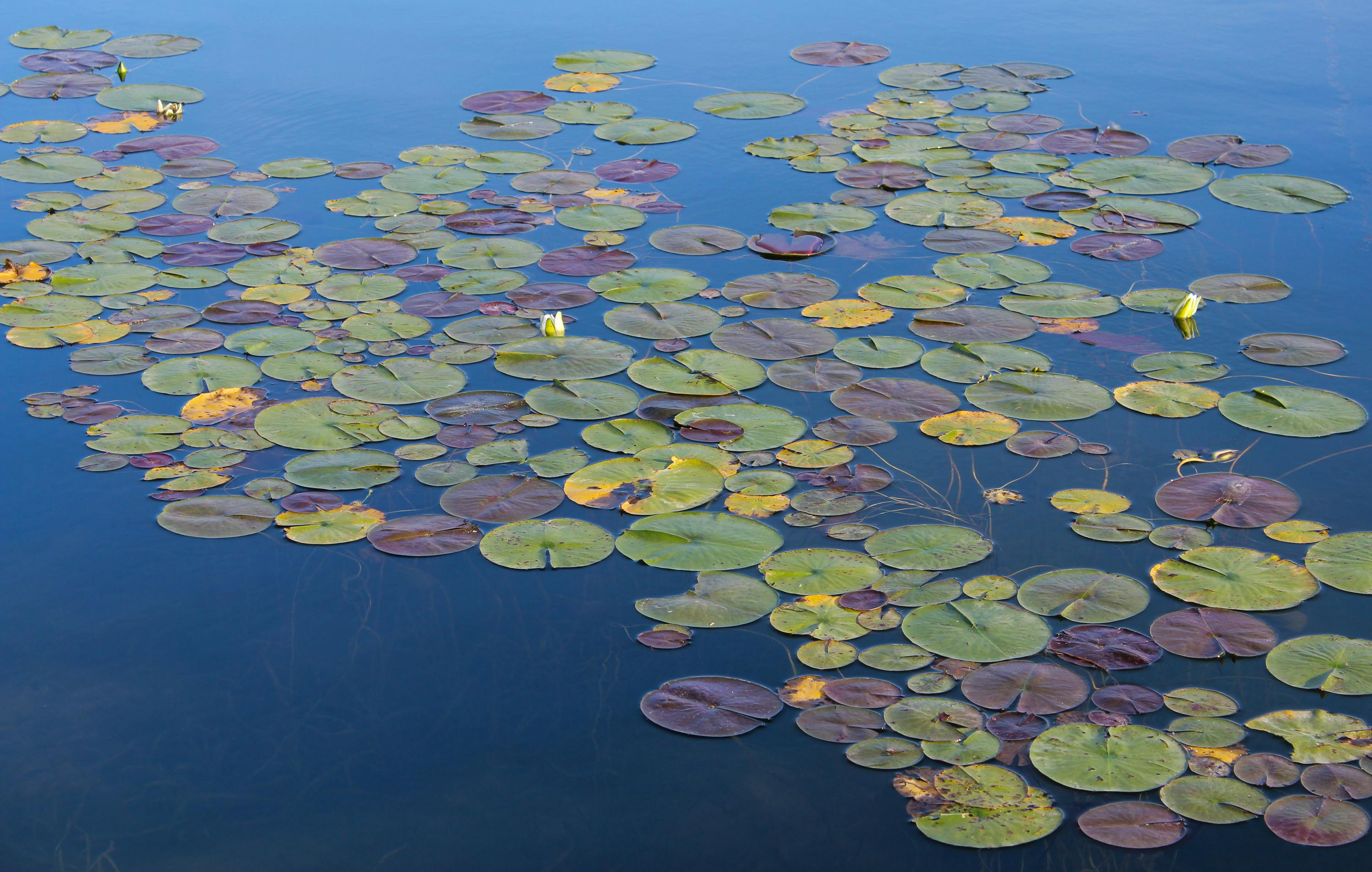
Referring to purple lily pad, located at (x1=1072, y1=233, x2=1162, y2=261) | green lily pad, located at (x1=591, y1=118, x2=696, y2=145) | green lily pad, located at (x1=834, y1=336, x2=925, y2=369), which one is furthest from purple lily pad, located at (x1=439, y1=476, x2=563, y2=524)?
green lily pad, located at (x1=591, y1=118, x2=696, y2=145)

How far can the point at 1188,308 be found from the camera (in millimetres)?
6270

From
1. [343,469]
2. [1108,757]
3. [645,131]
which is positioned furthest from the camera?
[645,131]

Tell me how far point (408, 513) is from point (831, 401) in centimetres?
208

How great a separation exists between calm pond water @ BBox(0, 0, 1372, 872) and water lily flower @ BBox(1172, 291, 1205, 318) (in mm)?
100

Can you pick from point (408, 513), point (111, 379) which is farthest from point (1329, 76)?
point (111, 379)

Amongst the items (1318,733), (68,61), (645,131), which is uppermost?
(68,61)

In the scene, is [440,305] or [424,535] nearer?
[424,535]

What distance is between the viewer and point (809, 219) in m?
7.53

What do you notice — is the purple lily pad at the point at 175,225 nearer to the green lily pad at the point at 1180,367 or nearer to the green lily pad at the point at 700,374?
the green lily pad at the point at 700,374

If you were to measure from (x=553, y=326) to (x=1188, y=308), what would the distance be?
3.40 metres

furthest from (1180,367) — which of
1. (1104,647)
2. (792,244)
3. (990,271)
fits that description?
(792,244)

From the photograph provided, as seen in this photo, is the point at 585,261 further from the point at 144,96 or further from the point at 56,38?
the point at 56,38

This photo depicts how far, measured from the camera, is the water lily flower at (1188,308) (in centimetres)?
624

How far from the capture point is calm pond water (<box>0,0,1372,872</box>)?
3.57 metres
